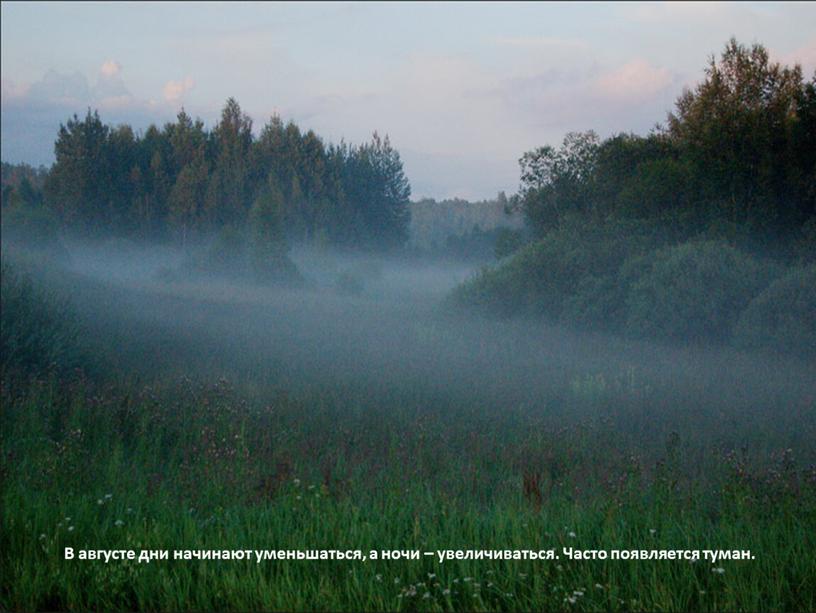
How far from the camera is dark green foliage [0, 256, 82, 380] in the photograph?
1322 cm

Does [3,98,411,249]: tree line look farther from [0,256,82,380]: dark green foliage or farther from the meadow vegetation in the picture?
[0,256,82,380]: dark green foliage

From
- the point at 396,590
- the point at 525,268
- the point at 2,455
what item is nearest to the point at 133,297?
the point at 525,268

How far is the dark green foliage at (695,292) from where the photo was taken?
16766mm

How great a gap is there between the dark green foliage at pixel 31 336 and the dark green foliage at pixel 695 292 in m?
12.0

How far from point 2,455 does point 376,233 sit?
698 inches

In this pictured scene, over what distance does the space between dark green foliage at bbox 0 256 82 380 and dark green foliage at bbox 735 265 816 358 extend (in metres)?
12.4

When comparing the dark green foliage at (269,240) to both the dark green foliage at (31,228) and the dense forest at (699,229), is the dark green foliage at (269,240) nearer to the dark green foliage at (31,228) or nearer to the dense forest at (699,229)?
the dark green foliage at (31,228)

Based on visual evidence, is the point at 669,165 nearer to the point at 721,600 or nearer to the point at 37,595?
the point at 721,600

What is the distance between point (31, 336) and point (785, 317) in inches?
520

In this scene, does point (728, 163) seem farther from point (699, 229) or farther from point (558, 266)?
point (558, 266)

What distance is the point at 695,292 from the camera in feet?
56.5

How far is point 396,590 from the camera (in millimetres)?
5027

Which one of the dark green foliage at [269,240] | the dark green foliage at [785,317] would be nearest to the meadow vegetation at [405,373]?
the dark green foliage at [785,317]

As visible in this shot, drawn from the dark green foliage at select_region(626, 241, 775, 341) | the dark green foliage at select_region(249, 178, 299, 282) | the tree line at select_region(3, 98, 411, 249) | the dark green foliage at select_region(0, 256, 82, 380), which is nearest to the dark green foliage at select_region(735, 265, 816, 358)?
the dark green foliage at select_region(626, 241, 775, 341)
